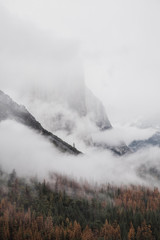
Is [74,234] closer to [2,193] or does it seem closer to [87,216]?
[87,216]

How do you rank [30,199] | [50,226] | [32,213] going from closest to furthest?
1. [50,226]
2. [32,213]
3. [30,199]

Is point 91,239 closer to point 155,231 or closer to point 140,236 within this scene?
point 140,236

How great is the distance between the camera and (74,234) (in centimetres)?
11812

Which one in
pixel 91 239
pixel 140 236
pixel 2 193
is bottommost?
pixel 91 239

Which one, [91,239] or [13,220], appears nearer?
[91,239]

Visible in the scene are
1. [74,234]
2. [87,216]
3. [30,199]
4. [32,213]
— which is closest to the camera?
[74,234]

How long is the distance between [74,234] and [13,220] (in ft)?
137

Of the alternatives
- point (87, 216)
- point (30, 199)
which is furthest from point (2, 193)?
point (87, 216)

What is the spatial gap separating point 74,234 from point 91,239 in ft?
33.0

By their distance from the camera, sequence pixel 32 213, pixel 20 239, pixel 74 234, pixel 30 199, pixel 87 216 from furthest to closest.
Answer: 1. pixel 30 199
2. pixel 87 216
3. pixel 32 213
4. pixel 74 234
5. pixel 20 239

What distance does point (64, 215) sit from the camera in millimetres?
160875

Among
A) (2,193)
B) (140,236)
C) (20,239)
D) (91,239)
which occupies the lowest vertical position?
(20,239)

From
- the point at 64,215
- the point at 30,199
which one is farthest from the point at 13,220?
the point at 30,199

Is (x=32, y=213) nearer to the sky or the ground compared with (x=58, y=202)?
nearer to the ground
